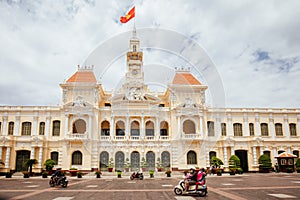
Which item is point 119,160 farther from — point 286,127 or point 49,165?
point 286,127

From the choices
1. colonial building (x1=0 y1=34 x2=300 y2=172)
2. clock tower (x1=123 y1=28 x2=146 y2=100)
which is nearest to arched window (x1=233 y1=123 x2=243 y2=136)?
colonial building (x1=0 y1=34 x2=300 y2=172)

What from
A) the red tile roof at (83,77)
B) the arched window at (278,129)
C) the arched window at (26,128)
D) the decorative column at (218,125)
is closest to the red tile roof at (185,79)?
the decorative column at (218,125)

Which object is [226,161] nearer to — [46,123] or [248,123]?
[248,123]

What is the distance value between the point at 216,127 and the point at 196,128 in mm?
3965

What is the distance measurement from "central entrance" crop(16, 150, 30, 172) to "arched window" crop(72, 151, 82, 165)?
301 inches

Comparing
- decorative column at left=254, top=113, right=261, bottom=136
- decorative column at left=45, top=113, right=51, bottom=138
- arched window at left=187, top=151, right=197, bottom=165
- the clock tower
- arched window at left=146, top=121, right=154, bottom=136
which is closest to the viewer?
arched window at left=187, top=151, right=197, bottom=165

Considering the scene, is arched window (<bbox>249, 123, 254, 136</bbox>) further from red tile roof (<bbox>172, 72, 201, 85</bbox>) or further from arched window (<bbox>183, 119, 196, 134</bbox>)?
red tile roof (<bbox>172, 72, 201, 85</bbox>)

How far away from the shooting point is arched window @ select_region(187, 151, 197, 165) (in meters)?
42.4

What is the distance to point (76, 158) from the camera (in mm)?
41250

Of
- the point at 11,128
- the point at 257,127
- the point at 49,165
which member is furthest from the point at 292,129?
the point at 11,128

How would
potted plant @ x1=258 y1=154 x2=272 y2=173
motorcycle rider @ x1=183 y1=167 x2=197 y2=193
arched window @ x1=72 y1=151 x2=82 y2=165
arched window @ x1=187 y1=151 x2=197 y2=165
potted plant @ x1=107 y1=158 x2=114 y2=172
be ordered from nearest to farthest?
1. motorcycle rider @ x1=183 y1=167 x2=197 y2=193
2. potted plant @ x1=107 y1=158 x2=114 y2=172
3. arched window @ x1=72 y1=151 x2=82 y2=165
4. potted plant @ x1=258 y1=154 x2=272 y2=173
5. arched window @ x1=187 y1=151 x2=197 y2=165

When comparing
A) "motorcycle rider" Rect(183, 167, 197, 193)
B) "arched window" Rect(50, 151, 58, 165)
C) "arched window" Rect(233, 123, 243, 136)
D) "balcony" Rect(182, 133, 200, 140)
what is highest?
"arched window" Rect(233, 123, 243, 136)

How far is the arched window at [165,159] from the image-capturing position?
1663 inches

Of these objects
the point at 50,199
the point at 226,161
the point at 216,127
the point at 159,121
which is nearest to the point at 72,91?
the point at 159,121
